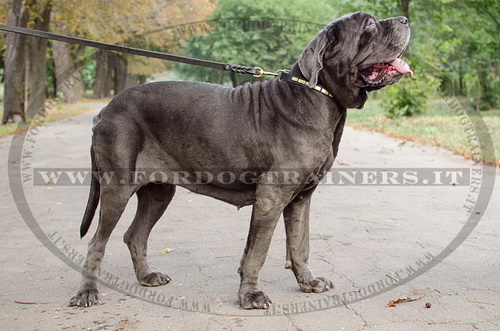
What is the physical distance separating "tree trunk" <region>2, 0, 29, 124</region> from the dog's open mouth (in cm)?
1687

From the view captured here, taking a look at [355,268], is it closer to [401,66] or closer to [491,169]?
[401,66]

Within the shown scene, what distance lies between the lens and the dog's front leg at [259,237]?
3.88 metres

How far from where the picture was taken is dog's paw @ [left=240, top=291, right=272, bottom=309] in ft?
13.0

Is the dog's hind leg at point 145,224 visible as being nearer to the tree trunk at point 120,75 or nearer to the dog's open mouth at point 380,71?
the dog's open mouth at point 380,71

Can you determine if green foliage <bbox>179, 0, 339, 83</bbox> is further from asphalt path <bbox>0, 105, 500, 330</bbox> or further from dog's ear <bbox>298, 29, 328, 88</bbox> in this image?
dog's ear <bbox>298, 29, 328, 88</bbox>

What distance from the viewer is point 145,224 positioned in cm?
453

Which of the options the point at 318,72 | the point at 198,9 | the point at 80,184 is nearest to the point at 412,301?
the point at 318,72

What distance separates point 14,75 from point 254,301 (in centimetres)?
1722

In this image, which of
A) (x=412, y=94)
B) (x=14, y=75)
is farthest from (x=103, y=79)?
(x=412, y=94)

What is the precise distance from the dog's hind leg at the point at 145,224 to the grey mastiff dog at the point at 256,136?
181 millimetres

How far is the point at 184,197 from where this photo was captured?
833cm

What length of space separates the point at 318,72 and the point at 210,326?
5.85ft

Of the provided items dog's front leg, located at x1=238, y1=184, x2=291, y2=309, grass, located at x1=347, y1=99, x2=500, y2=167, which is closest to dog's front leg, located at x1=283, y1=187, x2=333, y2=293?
dog's front leg, located at x1=238, y1=184, x2=291, y2=309

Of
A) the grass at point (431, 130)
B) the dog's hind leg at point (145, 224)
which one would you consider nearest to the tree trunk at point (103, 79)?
the grass at point (431, 130)
